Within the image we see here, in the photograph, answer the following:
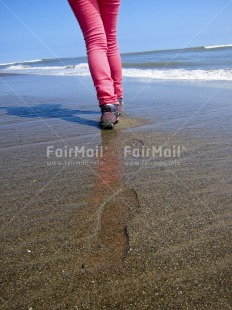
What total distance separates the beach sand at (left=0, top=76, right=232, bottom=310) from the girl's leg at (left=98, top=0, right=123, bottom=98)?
104cm

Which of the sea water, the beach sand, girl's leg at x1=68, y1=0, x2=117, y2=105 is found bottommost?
the beach sand

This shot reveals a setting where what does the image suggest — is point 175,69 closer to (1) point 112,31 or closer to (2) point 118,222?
(1) point 112,31

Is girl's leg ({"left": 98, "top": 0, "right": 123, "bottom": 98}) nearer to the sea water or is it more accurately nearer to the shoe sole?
the shoe sole

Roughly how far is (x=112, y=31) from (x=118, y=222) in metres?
2.62

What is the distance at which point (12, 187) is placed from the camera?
1700mm

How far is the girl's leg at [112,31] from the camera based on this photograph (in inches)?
124

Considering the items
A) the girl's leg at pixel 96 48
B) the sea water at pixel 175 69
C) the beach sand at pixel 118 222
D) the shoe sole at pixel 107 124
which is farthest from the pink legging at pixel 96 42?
the sea water at pixel 175 69

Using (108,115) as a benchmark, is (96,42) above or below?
above

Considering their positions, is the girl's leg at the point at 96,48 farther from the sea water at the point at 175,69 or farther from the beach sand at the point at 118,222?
the sea water at the point at 175,69

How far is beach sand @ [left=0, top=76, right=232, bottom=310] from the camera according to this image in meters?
0.93

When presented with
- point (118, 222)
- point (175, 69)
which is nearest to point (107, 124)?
point (118, 222)

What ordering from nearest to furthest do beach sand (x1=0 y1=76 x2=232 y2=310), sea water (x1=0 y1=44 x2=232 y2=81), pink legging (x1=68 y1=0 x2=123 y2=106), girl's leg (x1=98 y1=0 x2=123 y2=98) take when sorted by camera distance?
beach sand (x1=0 y1=76 x2=232 y2=310) < pink legging (x1=68 y1=0 x2=123 y2=106) < girl's leg (x1=98 y1=0 x2=123 y2=98) < sea water (x1=0 y1=44 x2=232 y2=81)

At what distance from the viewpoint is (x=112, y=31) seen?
339cm

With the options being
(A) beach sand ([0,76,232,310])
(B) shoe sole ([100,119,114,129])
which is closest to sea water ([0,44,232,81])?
(B) shoe sole ([100,119,114,129])
